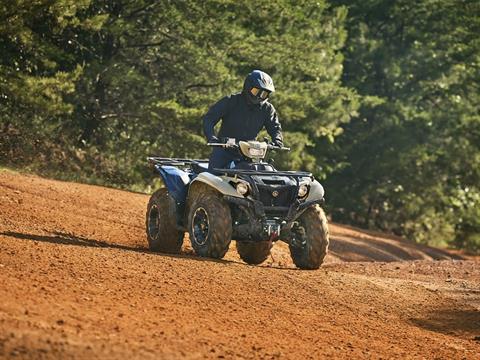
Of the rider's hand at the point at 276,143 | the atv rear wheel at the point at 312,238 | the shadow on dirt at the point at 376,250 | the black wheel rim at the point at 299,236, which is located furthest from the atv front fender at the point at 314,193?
the shadow on dirt at the point at 376,250

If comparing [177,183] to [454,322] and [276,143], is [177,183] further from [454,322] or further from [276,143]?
[454,322]

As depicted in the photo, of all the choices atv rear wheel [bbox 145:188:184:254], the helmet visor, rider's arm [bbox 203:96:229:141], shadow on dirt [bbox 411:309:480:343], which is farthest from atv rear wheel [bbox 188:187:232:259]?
shadow on dirt [bbox 411:309:480:343]

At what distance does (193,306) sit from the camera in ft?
31.8

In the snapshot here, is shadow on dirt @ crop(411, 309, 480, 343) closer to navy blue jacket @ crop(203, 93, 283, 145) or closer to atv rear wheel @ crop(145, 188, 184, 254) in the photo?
navy blue jacket @ crop(203, 93, 283, 145)

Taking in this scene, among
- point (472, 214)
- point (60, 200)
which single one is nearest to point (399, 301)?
point (60, 200)

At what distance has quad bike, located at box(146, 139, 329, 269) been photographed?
512 inches

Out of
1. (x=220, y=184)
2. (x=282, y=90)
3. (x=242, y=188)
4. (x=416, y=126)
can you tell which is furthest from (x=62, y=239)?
(x=416, y=126)

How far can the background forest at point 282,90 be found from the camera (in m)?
23.3

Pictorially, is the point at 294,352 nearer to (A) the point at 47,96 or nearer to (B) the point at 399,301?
(B) the point at 399,301

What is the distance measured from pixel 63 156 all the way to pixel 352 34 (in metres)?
17.7

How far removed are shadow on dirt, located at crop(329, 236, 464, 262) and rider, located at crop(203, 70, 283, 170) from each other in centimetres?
763

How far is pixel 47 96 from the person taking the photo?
2258 cm

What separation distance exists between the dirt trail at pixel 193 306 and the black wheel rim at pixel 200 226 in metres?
0.58

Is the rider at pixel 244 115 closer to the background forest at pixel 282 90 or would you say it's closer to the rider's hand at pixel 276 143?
the rider's hand at pixel 276 143
